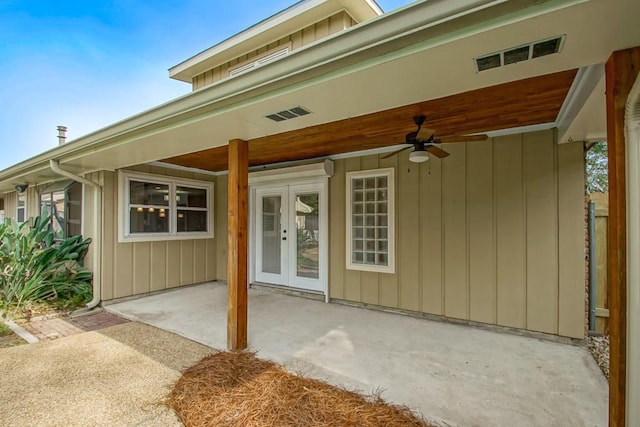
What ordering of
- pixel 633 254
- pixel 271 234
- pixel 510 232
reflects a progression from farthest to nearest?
pixel 271 234 < pixel 510 232 < pixel 633 254

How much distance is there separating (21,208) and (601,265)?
11.6 meters

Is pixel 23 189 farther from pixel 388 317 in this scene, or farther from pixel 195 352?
pixel 388 317

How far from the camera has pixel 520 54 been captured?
1.52 m

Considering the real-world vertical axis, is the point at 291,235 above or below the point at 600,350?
above

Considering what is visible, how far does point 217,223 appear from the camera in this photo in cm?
661

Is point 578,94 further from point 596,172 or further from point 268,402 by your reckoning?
point 596,172

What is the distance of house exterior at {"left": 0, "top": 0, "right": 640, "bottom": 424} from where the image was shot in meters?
1.57

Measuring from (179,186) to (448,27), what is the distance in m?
5.68

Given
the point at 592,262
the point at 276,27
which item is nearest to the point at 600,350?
the point at 592,262

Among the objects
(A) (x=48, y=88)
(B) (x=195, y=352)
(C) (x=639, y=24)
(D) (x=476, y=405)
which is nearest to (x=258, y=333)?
(B) (x=195, y=352)

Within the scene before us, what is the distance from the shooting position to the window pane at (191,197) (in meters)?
6.04

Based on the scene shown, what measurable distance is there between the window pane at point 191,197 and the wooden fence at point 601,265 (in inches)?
247

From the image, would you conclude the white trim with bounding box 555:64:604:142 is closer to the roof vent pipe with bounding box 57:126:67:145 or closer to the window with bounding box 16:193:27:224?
the roof vent pipe with bounding box 57:126:67:145

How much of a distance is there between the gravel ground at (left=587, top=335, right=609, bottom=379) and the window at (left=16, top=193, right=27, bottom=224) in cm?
1084
